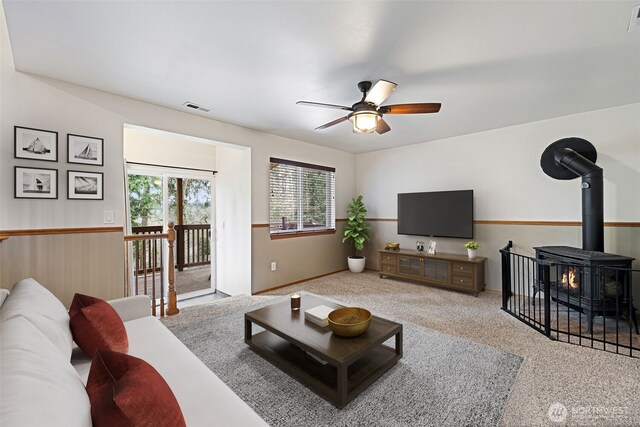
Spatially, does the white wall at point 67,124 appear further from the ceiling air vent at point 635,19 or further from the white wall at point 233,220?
the ceiling air vent at point 635,19

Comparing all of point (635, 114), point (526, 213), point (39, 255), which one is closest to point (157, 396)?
point (39, 255)

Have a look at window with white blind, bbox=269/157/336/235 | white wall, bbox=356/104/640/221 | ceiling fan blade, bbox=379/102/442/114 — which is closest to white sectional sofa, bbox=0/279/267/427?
ceiling fan blade, bbox=379/102/442/114

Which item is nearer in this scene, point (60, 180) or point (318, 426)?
point (318, 426)

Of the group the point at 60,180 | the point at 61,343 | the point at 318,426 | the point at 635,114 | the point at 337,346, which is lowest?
the point at 318,426

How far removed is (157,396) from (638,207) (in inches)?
194

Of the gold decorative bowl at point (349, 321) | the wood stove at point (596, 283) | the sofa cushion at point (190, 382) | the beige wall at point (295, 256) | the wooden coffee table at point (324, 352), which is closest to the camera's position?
the sofa cushion at point (190, 382)

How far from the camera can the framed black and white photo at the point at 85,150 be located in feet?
8.77

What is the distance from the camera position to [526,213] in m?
3.98

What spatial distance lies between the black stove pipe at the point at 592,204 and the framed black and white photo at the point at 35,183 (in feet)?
18.4

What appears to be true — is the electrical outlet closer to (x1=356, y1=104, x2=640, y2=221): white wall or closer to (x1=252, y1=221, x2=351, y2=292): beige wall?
(x1=252, y1=221, x2=351, y2=292): beige wall

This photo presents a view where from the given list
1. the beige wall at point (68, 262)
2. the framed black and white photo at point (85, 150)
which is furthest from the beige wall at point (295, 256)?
the framed black and white photo at point (85, 150)

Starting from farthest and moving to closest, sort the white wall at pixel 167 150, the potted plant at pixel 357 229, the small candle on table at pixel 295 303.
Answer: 1. the potted plant at pixel 357 229
2. the white wall at pixel 167 150
3. the small candle on table at pixel 295 303

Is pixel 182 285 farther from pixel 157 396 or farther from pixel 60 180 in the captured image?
pixel 157 396

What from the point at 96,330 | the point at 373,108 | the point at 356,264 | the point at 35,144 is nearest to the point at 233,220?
the point at 35,144
